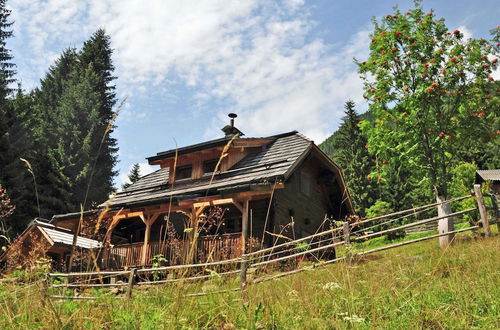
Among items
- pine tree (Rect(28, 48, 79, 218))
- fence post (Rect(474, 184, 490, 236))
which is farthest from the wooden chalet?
pine tree (Rect(28, 48, 79, 218))

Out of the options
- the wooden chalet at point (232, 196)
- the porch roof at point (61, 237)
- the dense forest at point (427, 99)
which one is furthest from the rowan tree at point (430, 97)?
the porch roof at point (61, 237)

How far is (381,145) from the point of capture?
1450 cm

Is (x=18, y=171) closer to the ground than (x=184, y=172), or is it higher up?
higher up

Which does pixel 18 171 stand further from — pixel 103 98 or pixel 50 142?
pixel 103 98

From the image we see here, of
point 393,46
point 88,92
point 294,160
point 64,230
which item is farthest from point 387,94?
point 88,92

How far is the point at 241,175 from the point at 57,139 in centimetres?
2265

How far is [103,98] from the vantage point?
1535 inches

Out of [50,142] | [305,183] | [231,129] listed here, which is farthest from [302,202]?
[50,142]

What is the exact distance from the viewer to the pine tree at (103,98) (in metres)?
33.4

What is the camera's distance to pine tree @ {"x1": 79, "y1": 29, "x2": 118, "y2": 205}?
1315 inches

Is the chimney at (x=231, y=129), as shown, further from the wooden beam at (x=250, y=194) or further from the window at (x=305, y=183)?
the wooden beam at (x=250, y=194)

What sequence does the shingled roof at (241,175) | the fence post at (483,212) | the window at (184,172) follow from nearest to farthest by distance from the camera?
the fence post at (483,212)
the shingled roof at (241,175)
the window at (184,172)

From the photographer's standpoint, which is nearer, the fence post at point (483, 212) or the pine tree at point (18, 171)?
the fence post at point (483, 212)

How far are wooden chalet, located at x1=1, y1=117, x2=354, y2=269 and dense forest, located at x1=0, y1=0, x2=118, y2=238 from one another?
5.98 meters
